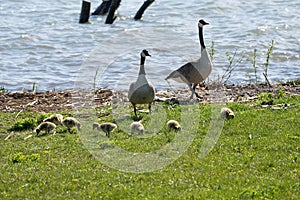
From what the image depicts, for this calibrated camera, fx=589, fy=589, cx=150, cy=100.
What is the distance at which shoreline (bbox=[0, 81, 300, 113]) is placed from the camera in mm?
14617

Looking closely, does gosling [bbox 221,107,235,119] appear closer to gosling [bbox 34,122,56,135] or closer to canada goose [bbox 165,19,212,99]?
canada goose [bbox 165,19,212,99]

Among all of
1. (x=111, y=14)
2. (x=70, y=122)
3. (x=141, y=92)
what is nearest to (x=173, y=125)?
(x=141, y=92)

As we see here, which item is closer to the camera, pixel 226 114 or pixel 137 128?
pixel 137 128

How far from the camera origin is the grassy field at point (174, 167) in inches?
322

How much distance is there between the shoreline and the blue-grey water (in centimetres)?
86

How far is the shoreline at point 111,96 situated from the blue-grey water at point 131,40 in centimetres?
86

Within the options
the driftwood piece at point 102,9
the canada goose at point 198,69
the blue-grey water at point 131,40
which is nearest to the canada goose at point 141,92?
the canada goose at point 198,69

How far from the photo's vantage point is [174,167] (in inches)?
365

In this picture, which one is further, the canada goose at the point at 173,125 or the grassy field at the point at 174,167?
the canada goose at the point at 173,125

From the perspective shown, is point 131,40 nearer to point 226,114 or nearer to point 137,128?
point 226,114

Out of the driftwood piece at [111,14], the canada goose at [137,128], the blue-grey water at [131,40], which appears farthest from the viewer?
the driftwood piece at [111,14]

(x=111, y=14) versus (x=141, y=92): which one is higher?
(x=141, y=92)

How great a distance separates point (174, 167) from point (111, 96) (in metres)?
6.59

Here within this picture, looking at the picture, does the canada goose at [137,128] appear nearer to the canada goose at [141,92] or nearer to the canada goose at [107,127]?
the canada goose at [107,127]
